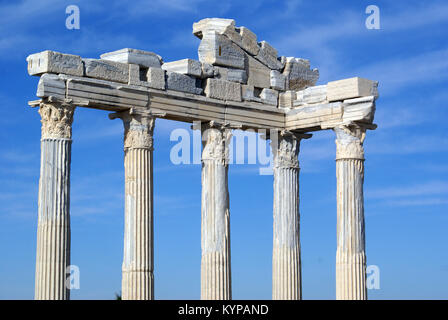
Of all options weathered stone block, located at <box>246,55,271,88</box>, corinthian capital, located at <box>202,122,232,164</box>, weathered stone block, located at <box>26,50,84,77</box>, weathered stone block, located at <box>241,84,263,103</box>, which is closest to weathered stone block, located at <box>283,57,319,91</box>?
weathered stone block, located at <box>246,55,271,88</box>

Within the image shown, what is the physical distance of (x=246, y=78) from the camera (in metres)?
43.0

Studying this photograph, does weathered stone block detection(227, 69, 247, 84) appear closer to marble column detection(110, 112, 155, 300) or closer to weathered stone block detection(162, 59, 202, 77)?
weathered stone block detection(162, 59, 202, 77)

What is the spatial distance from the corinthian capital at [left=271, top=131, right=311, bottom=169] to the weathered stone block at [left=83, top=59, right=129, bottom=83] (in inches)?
300

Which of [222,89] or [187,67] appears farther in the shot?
[222,89]

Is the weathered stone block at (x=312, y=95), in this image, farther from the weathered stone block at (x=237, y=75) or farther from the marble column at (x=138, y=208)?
the marble column at (x=138, y=208)

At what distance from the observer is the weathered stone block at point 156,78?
39688mm

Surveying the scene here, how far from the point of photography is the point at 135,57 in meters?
39.3

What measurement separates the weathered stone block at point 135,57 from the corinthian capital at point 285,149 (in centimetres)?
638

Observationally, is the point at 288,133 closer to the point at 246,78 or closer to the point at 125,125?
the point at 246,78

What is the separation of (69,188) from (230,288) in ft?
25.8

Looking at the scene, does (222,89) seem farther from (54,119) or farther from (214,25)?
(54,119)

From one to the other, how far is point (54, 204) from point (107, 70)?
207 inches

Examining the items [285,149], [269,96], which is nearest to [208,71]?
[269,96]

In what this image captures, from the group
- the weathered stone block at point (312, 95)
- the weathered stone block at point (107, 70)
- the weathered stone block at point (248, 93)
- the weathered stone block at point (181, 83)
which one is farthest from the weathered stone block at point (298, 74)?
the weathered stone block at point (107, 70)
